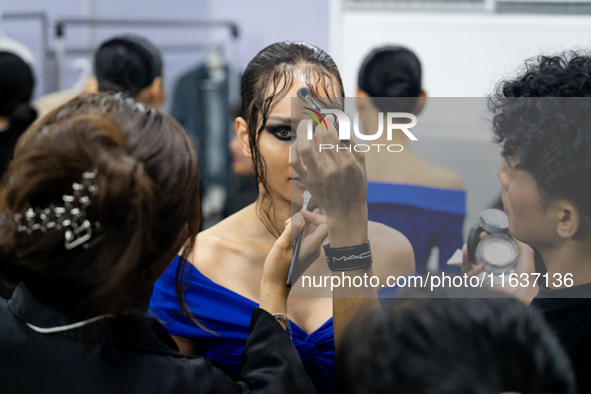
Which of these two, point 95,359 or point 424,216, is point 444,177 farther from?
point 95,359

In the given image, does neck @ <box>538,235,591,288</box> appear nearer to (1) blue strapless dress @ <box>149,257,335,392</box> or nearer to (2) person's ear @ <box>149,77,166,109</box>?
(1) blue strapless dress @ <box>149,257,335,392</box>

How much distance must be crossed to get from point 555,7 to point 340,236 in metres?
2.08

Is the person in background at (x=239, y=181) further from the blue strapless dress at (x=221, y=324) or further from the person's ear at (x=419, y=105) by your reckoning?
the person's ear at (x=419, y=105)

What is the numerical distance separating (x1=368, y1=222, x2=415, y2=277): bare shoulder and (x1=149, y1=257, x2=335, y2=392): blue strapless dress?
0.24 metres

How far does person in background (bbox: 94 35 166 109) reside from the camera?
83.8 inches

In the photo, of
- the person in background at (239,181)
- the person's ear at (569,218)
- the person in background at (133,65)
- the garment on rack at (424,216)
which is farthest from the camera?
the person in background at (239,181)

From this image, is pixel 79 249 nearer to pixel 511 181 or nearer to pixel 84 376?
pixel 84 376

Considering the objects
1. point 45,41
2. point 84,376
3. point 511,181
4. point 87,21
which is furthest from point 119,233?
point 45,41

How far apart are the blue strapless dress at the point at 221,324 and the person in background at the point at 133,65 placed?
3.54 ft

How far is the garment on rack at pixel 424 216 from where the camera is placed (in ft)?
3.22

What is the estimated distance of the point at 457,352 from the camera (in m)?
0.57

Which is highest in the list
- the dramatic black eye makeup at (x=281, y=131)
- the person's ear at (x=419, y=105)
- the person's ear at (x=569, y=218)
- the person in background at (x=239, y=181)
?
the person's ear at (x=419, y=105)

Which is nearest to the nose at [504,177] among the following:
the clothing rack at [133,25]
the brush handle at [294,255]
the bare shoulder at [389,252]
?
the bare shoulder at [389,252]

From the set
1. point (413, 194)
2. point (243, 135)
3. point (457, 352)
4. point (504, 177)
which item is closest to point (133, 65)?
point (243, 135)
